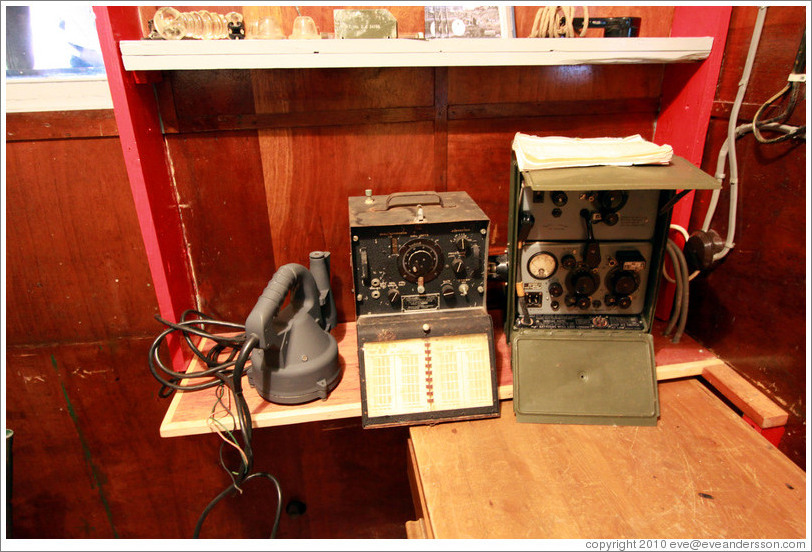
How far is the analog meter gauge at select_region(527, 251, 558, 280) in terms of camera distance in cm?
128

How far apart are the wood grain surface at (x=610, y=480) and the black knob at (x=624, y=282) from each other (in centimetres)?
34

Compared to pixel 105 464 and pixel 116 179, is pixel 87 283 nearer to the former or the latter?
pixel 116 179

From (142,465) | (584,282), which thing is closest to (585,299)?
(584,282)

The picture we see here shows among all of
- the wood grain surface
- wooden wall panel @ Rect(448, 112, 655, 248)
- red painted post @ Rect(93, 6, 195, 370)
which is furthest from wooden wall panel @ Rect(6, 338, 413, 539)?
wooden wall panel @ Rect(448, 112, 655, 248)

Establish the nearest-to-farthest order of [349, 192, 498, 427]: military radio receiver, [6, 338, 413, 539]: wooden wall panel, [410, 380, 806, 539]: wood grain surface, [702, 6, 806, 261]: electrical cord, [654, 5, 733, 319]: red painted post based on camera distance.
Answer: [410, 380, 806, 539]: wood grain surface, [702, 6, 806, 261]: electrical cord, [349, 192, 498, 427]: military radio receiver, [654, 5, 733, 319]: red painted post, [6, 338, 413, 539]: wooden wall panel

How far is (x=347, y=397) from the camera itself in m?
1.26

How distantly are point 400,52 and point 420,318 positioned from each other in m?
0.71

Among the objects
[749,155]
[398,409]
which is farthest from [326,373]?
[749,155]

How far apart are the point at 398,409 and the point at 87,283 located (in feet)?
3.70

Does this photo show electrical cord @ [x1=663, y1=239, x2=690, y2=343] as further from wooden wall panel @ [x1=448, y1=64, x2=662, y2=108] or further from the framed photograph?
the framed photograph

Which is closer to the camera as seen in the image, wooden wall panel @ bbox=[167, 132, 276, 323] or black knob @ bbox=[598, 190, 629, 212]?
black knob @ bbox=[598, 190, 629, 212]

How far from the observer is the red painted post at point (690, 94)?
1.31m

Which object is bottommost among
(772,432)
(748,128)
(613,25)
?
(772,432)

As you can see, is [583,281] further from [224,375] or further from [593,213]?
[224,375]
